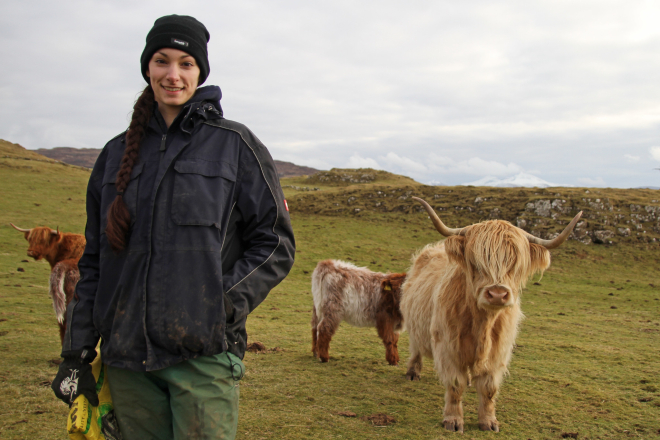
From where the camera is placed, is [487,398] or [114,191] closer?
[114,191]

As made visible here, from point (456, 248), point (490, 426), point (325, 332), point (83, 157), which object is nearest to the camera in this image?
point (456, 248)

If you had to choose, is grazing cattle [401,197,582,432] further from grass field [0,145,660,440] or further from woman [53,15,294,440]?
woman [53,15,294,440]

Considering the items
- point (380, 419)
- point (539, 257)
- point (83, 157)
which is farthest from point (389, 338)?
point (83, 157)

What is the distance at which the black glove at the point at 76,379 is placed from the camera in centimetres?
206

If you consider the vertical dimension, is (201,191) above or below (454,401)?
above

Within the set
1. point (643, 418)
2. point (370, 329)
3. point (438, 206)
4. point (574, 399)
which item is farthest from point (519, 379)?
point (438, 206)

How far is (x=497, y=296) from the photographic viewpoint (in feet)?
13.0

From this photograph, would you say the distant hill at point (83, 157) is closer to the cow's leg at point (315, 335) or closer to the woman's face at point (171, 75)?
the cow's leg at point (315, 335)

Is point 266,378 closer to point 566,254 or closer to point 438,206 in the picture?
point 566,254

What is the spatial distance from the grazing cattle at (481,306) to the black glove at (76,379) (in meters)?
3.32

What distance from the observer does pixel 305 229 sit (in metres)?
25.6

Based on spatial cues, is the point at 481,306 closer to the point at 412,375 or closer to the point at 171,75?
the point at 412,375

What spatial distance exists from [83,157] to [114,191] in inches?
6882

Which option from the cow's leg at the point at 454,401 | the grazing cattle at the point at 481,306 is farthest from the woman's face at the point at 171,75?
the cow's leg at the point at 454,401
